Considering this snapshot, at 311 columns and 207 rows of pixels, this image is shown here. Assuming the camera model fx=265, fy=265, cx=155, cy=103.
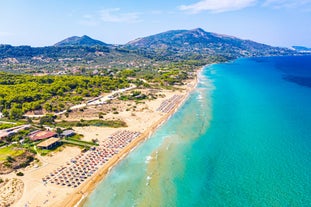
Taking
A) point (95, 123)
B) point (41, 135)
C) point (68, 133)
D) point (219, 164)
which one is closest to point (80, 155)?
point (68, 133)

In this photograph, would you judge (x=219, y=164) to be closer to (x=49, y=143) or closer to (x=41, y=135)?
(x=49, y=143)

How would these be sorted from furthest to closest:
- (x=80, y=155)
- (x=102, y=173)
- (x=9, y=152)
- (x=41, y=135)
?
(x=41, y=135) < (x=80, y=155) < (x=9, y=152) < (x=102, y=173)

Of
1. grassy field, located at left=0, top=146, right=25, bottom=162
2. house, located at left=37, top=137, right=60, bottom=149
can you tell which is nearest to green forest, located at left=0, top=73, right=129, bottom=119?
grassy field, located at left=0, top=146, right=25, bottom=162

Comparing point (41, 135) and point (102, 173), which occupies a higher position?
point (41, 135)

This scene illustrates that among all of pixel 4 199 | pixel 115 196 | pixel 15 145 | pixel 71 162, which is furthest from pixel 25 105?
pixel 115 196

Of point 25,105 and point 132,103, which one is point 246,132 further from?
point 25,105

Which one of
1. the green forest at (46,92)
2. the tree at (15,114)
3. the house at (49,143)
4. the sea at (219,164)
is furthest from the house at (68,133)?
the green forest at (46,92)

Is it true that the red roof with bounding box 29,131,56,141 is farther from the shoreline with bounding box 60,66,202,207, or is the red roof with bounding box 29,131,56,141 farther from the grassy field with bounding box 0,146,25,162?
the shoreline with bounding box 60,66,202,207

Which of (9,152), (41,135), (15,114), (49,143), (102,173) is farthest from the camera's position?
(15,114)
